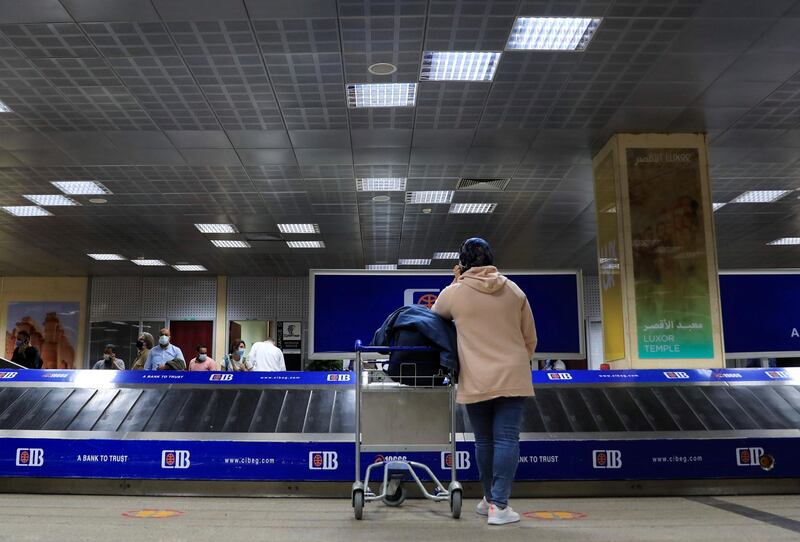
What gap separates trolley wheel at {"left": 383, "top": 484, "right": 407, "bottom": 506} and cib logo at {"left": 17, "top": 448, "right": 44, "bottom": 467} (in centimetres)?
228

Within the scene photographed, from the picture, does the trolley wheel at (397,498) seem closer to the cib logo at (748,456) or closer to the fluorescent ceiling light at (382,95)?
the cib logo at (748,456)

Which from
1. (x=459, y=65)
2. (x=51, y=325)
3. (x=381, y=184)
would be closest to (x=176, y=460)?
(x=459, y=65)

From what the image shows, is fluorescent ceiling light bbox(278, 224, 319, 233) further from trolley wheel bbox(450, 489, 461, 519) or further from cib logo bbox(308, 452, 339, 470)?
trolley wheel bbox(450, 489, 461, 519)

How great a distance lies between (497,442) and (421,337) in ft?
2.12

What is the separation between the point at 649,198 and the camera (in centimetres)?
845

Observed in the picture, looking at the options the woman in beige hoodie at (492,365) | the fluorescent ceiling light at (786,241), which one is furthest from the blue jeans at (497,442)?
the fluorescent ceiling light at (786,241)

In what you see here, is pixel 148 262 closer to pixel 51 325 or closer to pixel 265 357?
pixel 51 325

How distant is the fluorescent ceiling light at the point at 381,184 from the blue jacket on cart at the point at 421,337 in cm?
705

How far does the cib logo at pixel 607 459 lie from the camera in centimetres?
439

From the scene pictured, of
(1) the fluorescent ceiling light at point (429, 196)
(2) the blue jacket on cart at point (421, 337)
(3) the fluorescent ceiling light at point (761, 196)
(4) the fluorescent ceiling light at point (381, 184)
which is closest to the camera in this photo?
(2) the blue jacket on cart at point (421, 337)

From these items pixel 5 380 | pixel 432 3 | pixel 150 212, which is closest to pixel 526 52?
pixel 432 3

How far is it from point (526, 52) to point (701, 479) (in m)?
4.01

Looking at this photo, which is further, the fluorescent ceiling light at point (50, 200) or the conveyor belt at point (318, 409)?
the fluorescent ceiling light at point (50, 200)

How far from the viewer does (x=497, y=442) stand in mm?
3381
